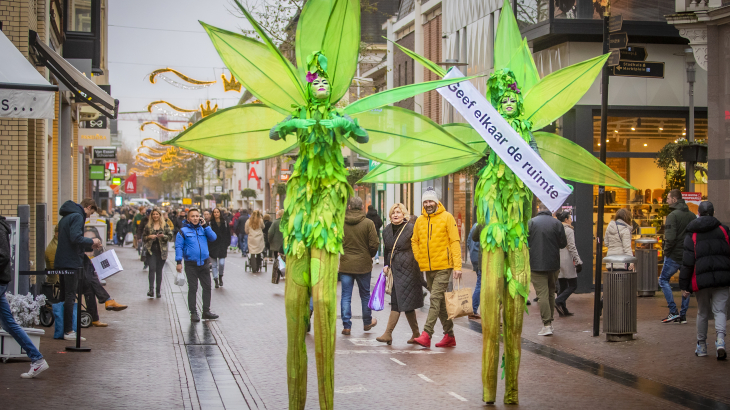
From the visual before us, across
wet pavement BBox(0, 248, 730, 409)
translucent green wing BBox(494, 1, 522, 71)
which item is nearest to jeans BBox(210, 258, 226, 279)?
wet pavement BBox(0, 248, 730, 409)

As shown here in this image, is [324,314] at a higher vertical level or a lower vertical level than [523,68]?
lower

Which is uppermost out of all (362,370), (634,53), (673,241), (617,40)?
(634,53)

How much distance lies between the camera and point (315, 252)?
6051 mm

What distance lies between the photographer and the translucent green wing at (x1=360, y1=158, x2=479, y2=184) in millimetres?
7223

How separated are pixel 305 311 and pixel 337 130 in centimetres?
140

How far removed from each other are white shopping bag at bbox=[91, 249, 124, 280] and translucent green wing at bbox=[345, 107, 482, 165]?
664 cm

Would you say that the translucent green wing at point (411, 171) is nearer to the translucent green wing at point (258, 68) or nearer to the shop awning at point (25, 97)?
the translucent green wing at point (258, 68)

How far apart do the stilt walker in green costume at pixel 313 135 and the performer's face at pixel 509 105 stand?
0.95 meters

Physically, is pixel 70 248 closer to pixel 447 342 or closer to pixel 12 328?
pixel 12 328

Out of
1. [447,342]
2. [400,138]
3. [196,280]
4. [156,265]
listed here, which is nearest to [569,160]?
[400,138]

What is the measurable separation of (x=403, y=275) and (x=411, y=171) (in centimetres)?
392

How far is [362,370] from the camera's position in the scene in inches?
366

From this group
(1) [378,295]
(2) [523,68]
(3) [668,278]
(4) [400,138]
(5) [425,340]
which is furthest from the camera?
(3) [668,278]

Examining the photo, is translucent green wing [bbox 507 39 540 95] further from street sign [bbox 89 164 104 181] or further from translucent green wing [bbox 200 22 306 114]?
street sign [bbox 89 164 104 181]
